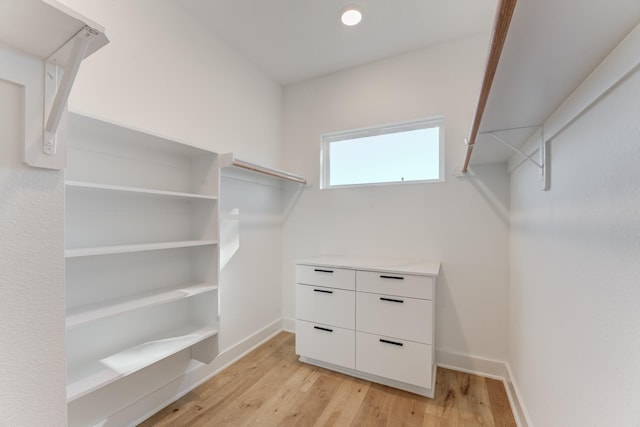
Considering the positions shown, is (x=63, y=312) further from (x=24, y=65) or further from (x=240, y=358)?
(x=240, y=358)

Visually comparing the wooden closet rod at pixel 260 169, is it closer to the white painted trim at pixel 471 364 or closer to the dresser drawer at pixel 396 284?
the dresser drawer at pixel 396 284

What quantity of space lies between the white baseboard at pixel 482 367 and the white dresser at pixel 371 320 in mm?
256

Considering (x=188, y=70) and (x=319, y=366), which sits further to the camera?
(x=319, y=366)

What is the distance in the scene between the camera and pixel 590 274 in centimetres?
86

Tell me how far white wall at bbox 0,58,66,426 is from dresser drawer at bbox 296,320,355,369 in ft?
5.36

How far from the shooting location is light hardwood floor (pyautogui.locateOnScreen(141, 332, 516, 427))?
5.20 feet

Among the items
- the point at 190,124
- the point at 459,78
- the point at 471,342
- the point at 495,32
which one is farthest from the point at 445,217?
the point at 190,124

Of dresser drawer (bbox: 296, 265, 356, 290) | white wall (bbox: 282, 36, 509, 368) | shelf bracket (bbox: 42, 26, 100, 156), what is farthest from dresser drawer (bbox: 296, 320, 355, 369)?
shelf bracket (bbox: 42, 26, 100, 156)

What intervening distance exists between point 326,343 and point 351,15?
2504 mm

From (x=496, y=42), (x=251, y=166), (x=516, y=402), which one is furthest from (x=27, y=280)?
(x=516, y=402)

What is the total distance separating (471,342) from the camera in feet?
6.91

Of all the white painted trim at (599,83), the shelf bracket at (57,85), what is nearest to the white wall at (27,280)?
the shelf bracket at (57,85)

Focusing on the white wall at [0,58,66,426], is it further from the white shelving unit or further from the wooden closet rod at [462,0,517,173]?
the wooden closet rod at [462,0,517,173]

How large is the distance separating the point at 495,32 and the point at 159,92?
6.18ft
